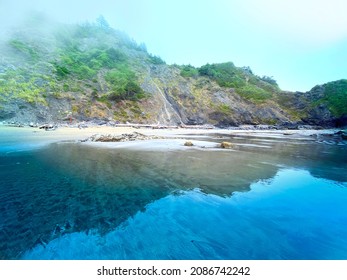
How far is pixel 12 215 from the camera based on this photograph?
5.74 meters

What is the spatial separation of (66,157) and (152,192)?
8.02m

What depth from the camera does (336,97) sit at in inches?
2822

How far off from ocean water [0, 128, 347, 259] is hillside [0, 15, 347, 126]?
42180mm

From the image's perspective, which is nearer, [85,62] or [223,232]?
[223,232]

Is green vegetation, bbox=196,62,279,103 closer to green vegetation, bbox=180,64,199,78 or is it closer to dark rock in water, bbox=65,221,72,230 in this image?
green vegetation, bbox=180,64,199,78

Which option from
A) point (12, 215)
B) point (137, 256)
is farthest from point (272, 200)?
point (12, 215)

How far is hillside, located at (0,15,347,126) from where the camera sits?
159 ft

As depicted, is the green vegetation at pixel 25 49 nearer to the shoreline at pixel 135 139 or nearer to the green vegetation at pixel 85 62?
the green vegetation at pixel 85 62

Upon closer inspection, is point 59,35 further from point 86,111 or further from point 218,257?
point 218,257

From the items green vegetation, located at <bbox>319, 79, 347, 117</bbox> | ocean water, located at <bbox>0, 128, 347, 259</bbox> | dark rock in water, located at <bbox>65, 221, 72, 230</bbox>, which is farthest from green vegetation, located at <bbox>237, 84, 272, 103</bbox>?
dark rock in water, located at <bbox>65, 221, 72, 230</bbox>

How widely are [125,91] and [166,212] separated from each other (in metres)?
59.9

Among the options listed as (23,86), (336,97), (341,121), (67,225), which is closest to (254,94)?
(336,97)

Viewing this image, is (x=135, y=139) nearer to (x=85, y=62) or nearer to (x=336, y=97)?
(x=85, y=62)

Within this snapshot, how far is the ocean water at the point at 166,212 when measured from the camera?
4.56 metres
